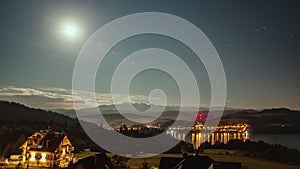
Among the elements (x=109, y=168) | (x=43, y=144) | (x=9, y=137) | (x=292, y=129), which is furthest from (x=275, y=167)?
(x=292, y=129)

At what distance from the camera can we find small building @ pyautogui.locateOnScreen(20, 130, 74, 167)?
31219 millimetres

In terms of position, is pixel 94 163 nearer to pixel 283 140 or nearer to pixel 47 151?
pixel 47 151

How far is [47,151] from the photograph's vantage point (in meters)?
31.5

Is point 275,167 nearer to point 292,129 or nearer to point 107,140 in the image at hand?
point 107,140

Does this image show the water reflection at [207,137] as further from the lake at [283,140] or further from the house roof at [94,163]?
the house roof at [94,163]

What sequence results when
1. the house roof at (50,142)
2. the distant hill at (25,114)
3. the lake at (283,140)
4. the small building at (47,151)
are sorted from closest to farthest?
1. the small building at (47,151)
2. the house roof at (50,142)
3. the lake at (283,140)
4. the distant hill at (25,114)

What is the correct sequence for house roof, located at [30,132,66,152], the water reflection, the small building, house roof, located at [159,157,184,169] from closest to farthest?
house roof, located at [159,157,184,169] → the small building → house roof, located at [30,132,66,152] → the water reflection

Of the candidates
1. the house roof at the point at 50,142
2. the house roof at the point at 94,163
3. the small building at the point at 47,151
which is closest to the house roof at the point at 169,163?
the house roof at the point at 94,163

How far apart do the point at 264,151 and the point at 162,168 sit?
84.8 ft

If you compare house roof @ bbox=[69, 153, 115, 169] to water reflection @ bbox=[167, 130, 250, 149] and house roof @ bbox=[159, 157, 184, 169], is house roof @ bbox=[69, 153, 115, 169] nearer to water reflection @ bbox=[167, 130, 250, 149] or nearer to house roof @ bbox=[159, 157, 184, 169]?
house roof @ bbox=[159, 157, 184, 169]

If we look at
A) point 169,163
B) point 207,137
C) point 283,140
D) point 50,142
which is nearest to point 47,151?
point 50,142

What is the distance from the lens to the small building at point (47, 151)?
31.2m

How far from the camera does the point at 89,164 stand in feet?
77.3

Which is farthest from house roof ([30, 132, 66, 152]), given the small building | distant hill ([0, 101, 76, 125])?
distant hill ([0, 101, 76, 125])
